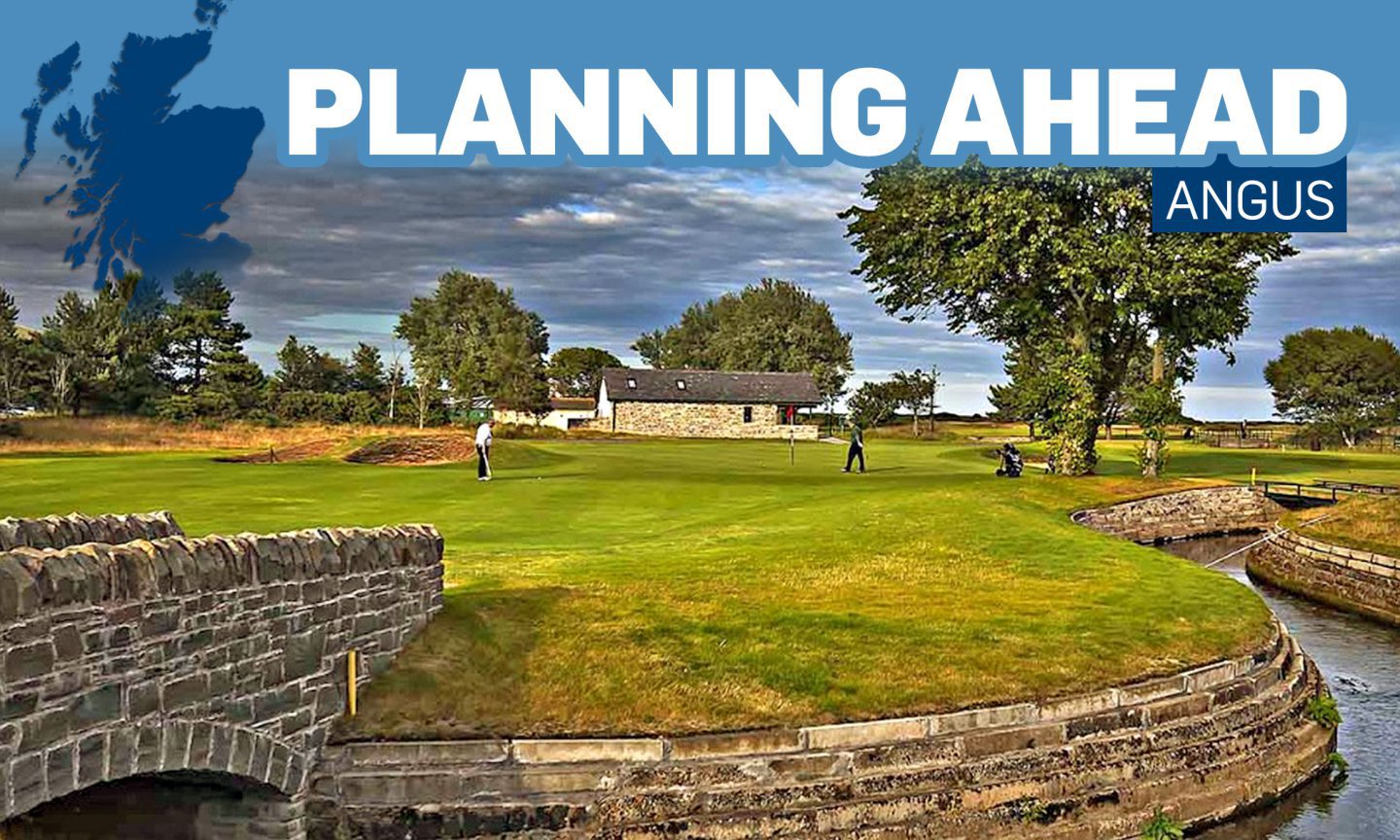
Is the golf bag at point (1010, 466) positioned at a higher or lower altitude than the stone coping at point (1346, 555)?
higher

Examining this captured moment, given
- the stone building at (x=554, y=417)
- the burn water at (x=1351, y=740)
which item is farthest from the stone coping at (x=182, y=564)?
the stone building at (x=554, y=417)

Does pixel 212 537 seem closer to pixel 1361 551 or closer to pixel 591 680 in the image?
pixel 591 680

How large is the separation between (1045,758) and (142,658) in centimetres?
1086

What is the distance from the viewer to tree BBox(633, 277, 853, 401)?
13901cm

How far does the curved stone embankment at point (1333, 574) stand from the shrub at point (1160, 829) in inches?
687

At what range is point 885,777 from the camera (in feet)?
47.8

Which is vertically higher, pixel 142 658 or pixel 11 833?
pixel 142 658

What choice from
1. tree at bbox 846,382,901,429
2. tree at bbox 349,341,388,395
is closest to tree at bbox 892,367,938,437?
tree at bbox 846,382,901,429

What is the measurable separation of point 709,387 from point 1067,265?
59.8m

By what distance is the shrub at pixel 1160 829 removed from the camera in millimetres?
15602

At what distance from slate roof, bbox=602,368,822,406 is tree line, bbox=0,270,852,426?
954 centimetres

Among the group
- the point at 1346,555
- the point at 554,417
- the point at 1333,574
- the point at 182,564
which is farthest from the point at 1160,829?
the point at 554,417

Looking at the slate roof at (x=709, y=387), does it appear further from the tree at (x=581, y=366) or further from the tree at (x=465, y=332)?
the tree at (x=581, y=366)

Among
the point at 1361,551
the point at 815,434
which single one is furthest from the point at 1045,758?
the point at 815,434
